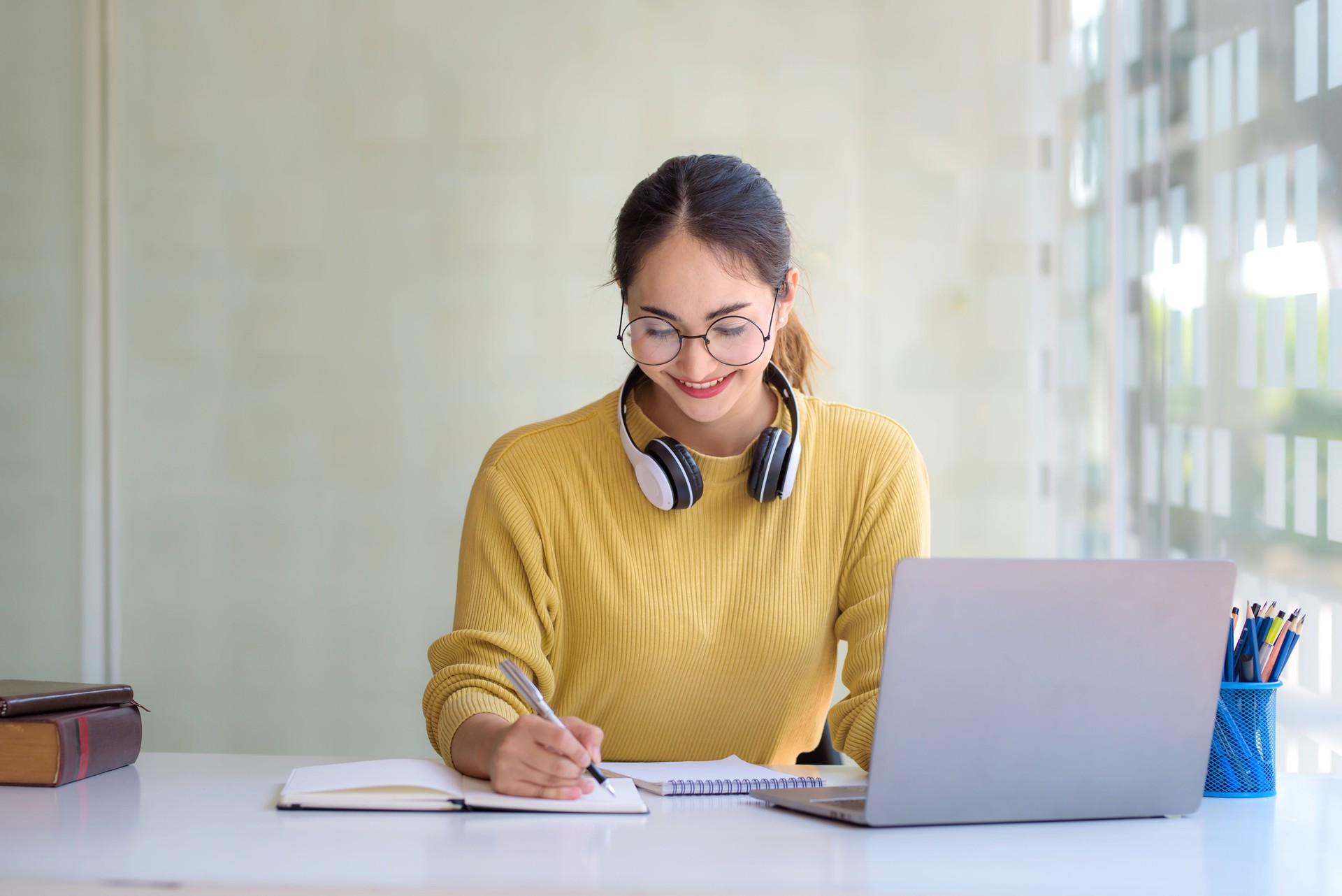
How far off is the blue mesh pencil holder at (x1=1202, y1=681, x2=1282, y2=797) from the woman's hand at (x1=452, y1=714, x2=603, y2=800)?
71 cm

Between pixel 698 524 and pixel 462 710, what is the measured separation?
0.49 m

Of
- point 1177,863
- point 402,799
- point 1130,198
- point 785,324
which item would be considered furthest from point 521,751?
point 1130,198

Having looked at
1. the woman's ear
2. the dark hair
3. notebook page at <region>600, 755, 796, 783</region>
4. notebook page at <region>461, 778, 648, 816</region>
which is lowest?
notebook page at <region>600, 755, 796, 783</region>

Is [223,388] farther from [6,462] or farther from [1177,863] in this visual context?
[1177,863]

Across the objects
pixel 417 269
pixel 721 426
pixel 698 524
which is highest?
pixel 417 269

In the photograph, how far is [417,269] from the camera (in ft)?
9.44

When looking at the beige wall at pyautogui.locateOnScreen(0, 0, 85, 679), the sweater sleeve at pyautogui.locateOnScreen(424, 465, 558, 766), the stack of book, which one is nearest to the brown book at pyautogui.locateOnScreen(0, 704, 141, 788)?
the stack of book

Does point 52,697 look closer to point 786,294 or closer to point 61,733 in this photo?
point 61,733

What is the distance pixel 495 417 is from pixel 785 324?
1.15 meters

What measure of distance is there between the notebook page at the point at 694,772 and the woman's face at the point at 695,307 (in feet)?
1.73

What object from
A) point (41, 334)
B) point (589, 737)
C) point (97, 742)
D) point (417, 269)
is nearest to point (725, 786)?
point (589, 737)

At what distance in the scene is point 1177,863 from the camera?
1.02 meters

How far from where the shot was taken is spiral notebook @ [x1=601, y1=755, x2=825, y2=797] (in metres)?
1.26

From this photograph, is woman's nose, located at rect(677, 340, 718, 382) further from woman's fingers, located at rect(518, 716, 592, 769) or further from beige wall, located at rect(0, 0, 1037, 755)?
beige wall, located at rect(0, 0, 1037, 755)
